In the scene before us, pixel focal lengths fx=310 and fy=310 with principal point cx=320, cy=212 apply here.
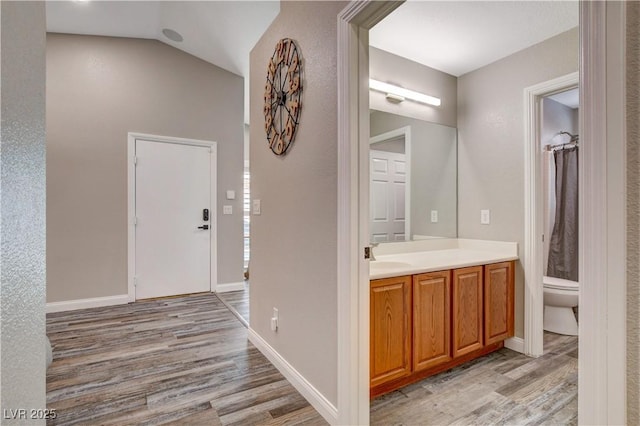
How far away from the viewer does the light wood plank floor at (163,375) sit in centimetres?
164

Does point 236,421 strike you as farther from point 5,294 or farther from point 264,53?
point 264,53

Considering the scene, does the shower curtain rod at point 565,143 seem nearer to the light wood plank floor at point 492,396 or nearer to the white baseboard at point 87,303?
the light wood plank floor at point 492,396

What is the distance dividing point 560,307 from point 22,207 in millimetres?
3570

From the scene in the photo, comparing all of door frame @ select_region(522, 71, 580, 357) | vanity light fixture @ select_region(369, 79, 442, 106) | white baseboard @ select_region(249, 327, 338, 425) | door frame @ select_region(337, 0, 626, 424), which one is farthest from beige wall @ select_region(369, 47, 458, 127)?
white baseboard @ select_region(249, 327, 338, 425)

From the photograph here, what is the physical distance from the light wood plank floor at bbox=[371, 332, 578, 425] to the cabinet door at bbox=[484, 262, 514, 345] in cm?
19

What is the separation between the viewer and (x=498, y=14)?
2.03 m

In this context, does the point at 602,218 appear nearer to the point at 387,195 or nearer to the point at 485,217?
the point at 387,195

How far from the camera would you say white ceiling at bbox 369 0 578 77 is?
1962mm

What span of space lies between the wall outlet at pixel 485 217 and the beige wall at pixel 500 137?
3 centimetres

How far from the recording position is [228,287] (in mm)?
4223

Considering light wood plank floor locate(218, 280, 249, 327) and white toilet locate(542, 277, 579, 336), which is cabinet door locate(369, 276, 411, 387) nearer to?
light wood plank floor locate(218, 280, 249, 327)

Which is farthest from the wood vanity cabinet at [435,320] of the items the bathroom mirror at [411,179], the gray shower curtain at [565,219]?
the gray shower curtain at [565,219]

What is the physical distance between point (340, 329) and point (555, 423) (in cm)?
122

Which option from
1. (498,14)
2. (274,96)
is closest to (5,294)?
(274,96)
